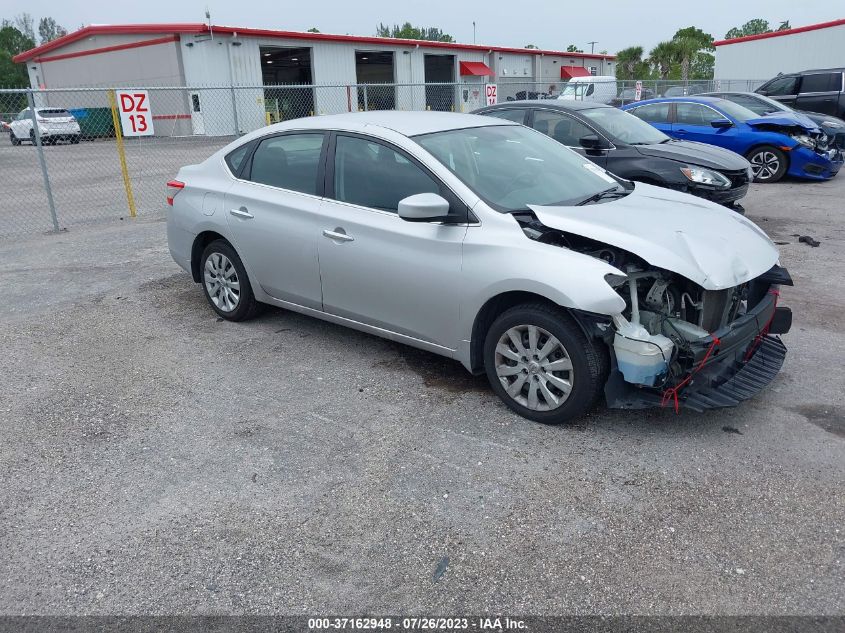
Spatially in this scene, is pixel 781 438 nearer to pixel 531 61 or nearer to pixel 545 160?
pixel 545 160

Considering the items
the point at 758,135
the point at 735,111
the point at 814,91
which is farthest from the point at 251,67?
the point at 758,135

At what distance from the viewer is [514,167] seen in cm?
478

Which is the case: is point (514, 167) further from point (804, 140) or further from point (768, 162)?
point (804, 140)

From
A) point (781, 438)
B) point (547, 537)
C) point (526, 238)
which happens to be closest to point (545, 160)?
point (526, 238)

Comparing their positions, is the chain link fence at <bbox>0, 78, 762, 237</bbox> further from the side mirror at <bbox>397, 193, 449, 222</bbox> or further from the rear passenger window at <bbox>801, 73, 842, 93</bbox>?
the rear passenger window at <bbox>801, 73, 842, 93</bbox>

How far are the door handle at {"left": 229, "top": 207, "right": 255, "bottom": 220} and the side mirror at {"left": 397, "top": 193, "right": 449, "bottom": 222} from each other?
1.67 m

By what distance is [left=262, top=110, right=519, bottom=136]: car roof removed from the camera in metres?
4.84

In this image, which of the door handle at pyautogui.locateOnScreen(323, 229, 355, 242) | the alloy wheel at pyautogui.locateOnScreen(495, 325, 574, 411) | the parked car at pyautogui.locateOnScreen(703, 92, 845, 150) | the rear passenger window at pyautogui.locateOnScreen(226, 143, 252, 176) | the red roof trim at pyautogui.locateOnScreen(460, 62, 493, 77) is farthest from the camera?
the red roof trim at pyautogui.locateOnScreen(460, 62, 493, 77)

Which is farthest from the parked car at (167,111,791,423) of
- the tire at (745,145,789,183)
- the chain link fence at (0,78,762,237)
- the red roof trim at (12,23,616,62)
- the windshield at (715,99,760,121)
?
the red roof trim at (12,23,616,62)

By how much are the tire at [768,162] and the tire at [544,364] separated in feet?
34.9

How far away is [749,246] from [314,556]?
302 centimetres

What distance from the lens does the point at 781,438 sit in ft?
12.8

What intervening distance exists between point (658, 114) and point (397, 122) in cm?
969

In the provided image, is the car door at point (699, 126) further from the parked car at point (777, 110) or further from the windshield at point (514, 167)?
the windshield at point (514, 167)
